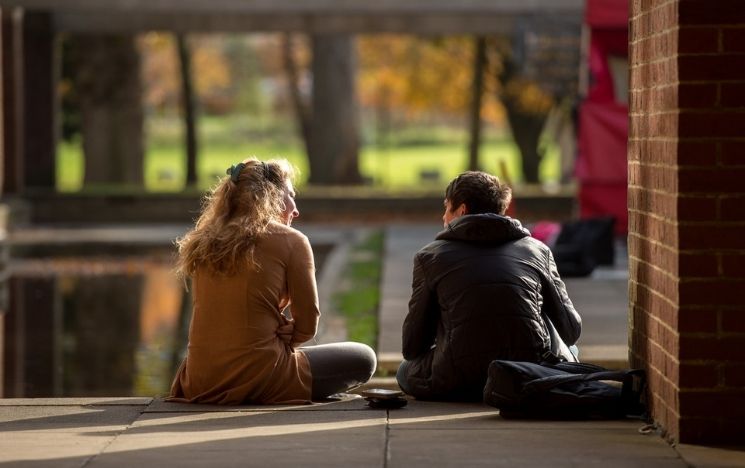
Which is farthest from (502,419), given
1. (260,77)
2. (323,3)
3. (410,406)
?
(260,77)

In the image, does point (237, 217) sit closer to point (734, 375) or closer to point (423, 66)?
point (734, 375)

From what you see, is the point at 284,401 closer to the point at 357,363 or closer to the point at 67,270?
the point at 357,363

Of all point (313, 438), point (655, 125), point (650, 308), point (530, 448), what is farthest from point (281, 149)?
point (530, 448)

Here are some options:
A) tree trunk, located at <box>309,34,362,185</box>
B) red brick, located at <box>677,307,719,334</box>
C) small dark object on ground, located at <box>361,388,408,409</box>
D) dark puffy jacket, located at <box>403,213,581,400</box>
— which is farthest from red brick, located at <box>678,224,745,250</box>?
tree trunk, located at <box>309,34,362,185</box>

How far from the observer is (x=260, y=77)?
304 ft

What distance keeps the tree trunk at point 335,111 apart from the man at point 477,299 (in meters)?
27.1

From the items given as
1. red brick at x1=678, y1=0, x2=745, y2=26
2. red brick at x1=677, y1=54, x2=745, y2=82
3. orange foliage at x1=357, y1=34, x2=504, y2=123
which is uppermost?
orange foliage at x1=357, y1=34, x2=504, y2=123

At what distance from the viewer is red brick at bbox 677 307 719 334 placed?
20.1ft

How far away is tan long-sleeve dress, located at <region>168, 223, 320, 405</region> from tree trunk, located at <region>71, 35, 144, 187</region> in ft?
86.7

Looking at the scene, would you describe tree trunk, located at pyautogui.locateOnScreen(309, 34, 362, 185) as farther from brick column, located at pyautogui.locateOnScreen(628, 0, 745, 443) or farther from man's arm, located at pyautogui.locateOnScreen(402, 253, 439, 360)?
brick column, located at pyautogui.locateOnScreen(628, 0, 745, 443)

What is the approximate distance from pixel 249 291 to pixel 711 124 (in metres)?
2.28

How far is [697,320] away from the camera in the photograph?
6.14 metres

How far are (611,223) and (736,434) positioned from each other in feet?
31.8

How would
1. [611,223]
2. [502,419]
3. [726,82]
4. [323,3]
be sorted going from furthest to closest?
[323,3], [611,223], [502,419], [726,82]
